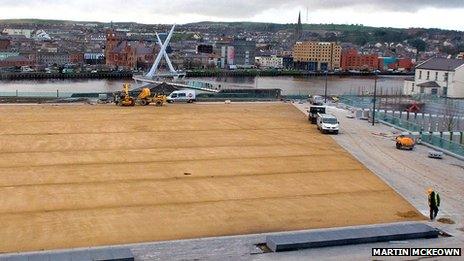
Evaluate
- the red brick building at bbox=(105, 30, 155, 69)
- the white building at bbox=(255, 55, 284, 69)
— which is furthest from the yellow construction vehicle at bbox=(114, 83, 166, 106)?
the white building at bbox=(255, 55, 284, 69)

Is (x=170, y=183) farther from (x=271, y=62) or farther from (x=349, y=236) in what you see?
(x=271, y=62)

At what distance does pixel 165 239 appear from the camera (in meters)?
6.89

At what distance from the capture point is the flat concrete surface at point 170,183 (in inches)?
289

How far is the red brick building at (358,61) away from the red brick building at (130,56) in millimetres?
23158

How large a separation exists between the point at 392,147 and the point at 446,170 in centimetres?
210

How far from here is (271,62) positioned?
71500 millimetres

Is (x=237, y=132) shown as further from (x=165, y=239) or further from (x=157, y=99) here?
(x=165, y=239)

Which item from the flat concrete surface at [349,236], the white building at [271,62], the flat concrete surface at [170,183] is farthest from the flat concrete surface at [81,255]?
the white building at [271,62]

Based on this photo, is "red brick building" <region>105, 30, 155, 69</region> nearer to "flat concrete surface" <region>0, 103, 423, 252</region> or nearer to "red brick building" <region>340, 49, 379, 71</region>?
"red brick building" <region>340, 49, 379, 71</region>

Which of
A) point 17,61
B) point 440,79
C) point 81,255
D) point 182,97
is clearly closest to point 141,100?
point 182,97

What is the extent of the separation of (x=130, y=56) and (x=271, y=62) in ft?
63.6

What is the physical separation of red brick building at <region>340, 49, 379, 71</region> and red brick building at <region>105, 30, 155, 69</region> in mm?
23158

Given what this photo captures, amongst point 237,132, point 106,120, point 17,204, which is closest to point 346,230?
point 17,204

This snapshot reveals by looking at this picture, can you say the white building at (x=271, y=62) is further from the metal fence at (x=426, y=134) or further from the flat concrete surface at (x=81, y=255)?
the flat concrete surface at (x=81, y=255)
